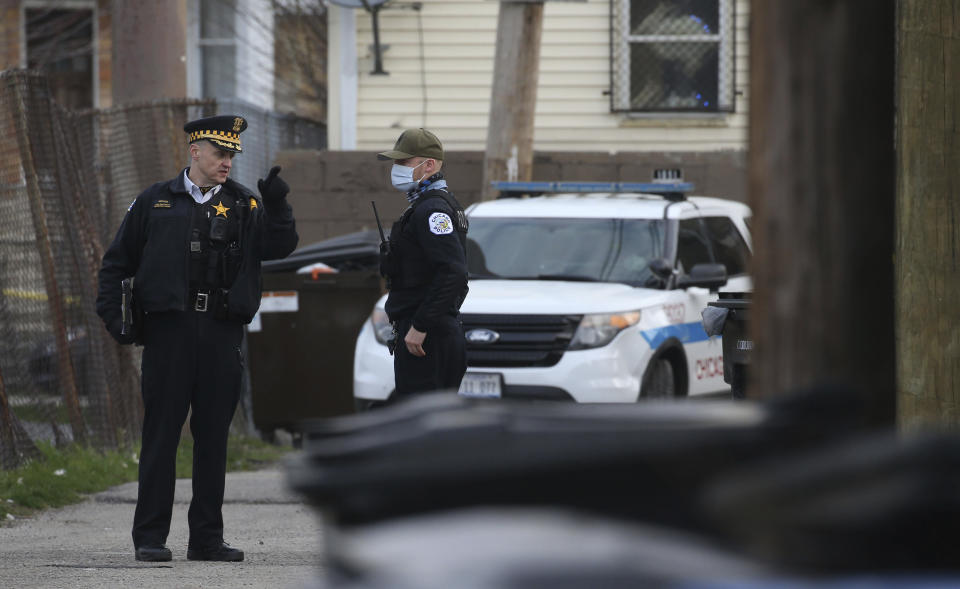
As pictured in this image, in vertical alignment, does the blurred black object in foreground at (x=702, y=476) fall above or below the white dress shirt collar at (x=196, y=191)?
below

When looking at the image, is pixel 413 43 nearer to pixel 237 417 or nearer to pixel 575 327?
pixel 237 417

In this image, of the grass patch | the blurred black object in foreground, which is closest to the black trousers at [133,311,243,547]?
the grass patch

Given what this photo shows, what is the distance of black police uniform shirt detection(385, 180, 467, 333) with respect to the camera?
7.09m

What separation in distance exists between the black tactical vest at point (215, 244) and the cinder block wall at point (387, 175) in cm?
795

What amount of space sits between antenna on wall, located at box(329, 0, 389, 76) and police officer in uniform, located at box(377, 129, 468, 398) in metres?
7.79

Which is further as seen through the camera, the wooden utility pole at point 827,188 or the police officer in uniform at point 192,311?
the police officer in uniform at point 192,311

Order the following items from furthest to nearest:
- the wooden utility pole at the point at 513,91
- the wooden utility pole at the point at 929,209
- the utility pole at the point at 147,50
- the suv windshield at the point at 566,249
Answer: the wooden utility pole at the point at 513,91, the utility pole at the point at 147,50, the suv windshield at the point at 566,249, the wooden utility pole at the point at 929,209

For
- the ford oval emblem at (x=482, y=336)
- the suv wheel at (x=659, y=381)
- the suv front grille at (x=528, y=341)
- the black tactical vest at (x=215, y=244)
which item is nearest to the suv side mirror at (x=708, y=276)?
the suv wheel at (x=659, y=381)

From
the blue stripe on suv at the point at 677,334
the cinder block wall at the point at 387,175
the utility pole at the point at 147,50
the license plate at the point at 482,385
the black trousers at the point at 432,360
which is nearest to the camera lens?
the black trousers at the point at 432,360

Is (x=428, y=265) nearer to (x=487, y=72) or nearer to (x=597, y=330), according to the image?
(x=597, y=330)

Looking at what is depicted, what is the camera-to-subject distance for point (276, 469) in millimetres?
10617

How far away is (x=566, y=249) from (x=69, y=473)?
3.59 metres

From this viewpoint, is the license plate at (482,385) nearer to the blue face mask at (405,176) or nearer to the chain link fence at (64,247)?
the blue face mask at (405,176)

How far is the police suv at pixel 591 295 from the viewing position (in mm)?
9383
